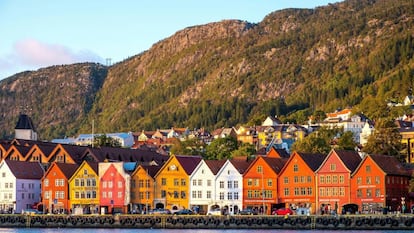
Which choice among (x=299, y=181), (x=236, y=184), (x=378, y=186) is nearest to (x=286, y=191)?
(x=299, y=181)

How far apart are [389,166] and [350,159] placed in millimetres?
5364

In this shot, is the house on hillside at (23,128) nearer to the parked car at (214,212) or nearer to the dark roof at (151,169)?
the dark roof at (151,169)

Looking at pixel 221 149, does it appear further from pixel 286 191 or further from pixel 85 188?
pixel 286 191

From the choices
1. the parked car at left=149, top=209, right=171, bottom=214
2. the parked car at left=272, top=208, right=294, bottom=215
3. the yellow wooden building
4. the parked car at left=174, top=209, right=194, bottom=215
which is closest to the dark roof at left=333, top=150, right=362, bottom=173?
the parked car at left=272, top=208, right=294, bottom=215

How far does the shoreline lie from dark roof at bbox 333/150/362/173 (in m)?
16.1

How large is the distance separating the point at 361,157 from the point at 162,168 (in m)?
27.6

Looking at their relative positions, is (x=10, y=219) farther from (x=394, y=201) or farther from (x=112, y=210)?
(x=394, y=201)

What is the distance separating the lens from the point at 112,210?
420 ft

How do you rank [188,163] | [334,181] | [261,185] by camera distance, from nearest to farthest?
[334,181]
[261,185]
[188,163]

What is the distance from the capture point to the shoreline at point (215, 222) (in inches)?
3728

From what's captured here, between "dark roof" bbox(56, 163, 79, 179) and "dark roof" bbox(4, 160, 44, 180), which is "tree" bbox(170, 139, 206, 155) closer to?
"dark roof" bbox(4, 160, 44, 180)

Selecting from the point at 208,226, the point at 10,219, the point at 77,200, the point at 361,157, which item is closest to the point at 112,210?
the point at 77,200

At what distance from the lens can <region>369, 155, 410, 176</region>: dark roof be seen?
364 ft

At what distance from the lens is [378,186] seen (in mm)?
110312
